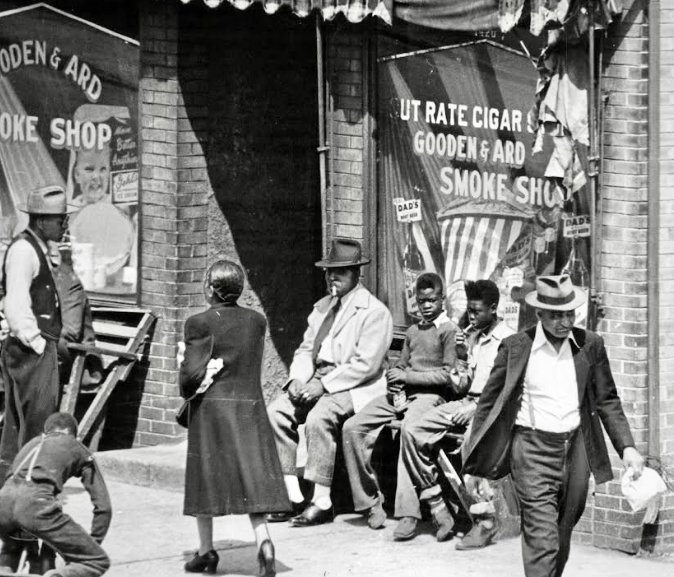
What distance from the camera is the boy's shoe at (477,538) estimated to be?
9234 mm

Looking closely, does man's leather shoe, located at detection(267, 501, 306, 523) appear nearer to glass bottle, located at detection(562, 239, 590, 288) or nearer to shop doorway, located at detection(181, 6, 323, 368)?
shop doorway, located at detection(181, 6, 323, 368)

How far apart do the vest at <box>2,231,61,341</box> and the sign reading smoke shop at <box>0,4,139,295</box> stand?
2.10 meters

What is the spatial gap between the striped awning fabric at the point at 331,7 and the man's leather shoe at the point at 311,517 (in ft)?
9.67

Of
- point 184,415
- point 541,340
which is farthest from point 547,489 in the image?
point 184,415

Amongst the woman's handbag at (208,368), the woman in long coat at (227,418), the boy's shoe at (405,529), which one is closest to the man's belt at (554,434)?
the woman in long coat at (227,418)

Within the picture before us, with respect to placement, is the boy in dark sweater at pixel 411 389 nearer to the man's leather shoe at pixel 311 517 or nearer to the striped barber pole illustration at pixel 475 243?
the man's leather shoe at pixel 311 517

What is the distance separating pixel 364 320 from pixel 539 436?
2511 millimetres

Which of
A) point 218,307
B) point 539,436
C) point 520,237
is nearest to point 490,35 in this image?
point 520,237

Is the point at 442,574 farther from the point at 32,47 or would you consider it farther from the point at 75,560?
the point at 32,47

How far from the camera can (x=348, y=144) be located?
35.4 ft

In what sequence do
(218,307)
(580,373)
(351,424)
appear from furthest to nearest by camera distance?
1. (351,424)
2. (218,307)
3. (580,373)

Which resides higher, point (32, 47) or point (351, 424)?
point (32, 47)

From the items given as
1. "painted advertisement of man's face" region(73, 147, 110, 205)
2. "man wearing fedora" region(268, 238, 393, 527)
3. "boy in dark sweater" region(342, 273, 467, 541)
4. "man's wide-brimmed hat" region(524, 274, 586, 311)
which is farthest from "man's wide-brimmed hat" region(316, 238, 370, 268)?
"man's wide-brimmed hat" region(524, 274, 586, 311)

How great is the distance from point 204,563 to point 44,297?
1781 millimetres
